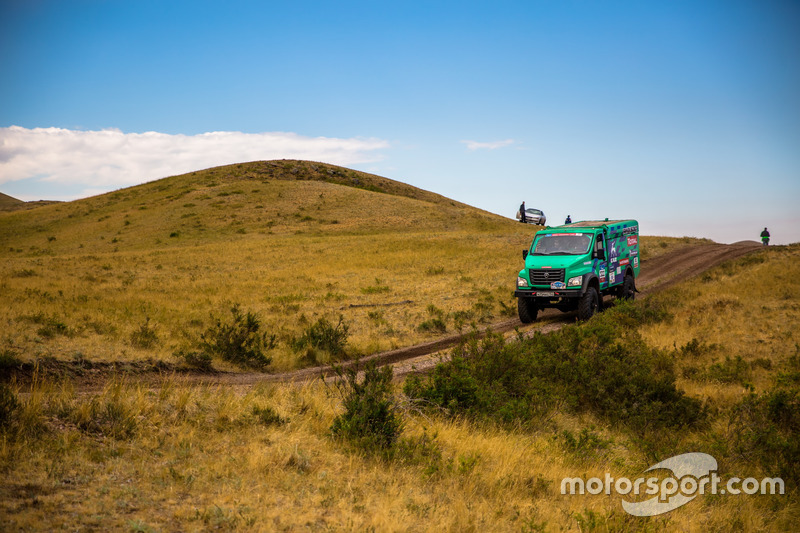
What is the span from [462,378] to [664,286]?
18.1 m

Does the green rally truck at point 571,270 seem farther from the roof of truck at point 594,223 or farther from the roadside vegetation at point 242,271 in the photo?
the roadside vegetation at point 242,271

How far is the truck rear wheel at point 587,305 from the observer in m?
15.8

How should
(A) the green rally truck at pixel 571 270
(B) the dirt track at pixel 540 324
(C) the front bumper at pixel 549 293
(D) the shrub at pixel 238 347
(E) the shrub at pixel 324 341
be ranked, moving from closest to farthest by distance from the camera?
(B) the dirt track at pixel 540 324 < (D) the shrub at pixel 238 347 < (E) the shrub at pixel 324 341 < (C) the front bumper at pixel 549 293 < (A) the green rally truck at pixel 571 270

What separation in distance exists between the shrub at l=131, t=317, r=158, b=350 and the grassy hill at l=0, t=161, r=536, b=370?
0.07m

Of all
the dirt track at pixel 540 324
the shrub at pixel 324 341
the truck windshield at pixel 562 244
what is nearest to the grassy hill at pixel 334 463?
the dirt track at pixel 540 324

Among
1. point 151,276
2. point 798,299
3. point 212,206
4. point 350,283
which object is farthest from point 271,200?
point 798,299

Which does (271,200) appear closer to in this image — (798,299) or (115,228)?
(115,228)

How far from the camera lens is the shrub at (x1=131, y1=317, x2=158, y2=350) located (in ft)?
39.6

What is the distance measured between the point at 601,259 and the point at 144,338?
1463cm

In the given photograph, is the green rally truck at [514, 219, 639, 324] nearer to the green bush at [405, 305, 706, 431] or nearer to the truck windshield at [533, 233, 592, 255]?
the truck windshield at [533, 233, 592, 255]

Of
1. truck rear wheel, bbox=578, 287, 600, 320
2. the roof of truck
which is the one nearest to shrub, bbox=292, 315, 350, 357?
truck rear wheel, bbox=578, 287, 600, 320

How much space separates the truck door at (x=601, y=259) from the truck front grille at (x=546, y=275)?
1678mm

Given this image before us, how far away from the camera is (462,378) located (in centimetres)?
825

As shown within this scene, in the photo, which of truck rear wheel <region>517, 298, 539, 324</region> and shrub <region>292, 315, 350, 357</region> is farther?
truck rear wheel <region>517, 298, 539, 324</region>
